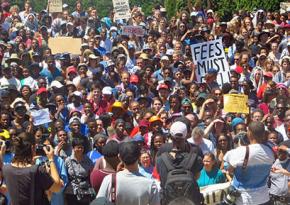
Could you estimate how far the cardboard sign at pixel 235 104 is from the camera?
11688 mm

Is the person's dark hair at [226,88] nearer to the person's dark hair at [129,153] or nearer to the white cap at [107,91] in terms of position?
the white cap at [107,91]

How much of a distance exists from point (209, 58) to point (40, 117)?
437cm

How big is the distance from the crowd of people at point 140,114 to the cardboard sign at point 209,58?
0.60ft

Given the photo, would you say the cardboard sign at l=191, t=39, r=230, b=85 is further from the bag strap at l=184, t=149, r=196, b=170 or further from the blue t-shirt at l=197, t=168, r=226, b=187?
the bag strap at l=184, t=149, r=196, b=170

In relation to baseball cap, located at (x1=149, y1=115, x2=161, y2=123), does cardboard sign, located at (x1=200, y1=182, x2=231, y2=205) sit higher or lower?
lower

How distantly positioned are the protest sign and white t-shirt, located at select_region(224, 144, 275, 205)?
390cm

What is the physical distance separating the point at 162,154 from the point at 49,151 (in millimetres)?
1093

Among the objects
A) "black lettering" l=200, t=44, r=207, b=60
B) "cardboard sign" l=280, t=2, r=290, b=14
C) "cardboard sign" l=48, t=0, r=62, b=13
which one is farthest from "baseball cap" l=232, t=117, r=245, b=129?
"cardboard sign" l=280, t=2, r=290, b=14

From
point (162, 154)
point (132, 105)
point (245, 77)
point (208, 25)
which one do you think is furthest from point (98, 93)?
point (208, 25)

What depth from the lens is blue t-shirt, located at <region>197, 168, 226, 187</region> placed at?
909 cm

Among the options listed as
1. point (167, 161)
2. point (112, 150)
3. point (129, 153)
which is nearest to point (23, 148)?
point (112, 150)

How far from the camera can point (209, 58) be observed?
14914 mm

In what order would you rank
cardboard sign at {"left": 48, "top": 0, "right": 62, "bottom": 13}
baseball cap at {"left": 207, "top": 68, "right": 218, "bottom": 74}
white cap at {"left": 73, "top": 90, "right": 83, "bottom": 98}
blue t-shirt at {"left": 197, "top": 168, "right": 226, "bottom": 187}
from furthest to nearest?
cardboard sign at {"left": 48, "top": 0, "right": 62, "bottom": 13} < baseball cap at {"left": 207, "top": 68, "right": 218, "bottom": 74} < white cap at {"left": 73, "top": 90, "right": 83, "bottom": 98} < blue t-shirt at {"left": 197, "top": 168, "right": 226, "bottom": 187}

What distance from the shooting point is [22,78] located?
14.9 m
